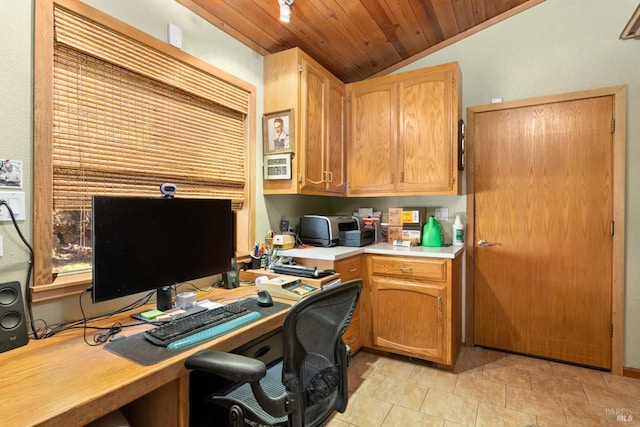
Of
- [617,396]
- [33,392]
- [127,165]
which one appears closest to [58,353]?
[33,392]

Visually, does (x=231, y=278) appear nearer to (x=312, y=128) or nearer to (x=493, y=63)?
(x=312, y=128)

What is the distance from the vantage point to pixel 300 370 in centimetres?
111

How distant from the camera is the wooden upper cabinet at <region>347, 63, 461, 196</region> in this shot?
2643 millimetres

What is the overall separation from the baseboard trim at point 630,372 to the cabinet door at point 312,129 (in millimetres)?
2625

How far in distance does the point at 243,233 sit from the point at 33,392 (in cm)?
160

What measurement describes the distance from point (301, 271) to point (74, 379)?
4.38 feet

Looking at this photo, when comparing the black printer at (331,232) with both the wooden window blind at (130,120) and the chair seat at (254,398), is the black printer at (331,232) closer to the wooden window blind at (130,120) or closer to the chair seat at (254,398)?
the wooden window blind at (130,120)

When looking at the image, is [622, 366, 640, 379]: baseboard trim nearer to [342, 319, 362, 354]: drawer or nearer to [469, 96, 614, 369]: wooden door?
[469, 96, 614, 369]: wooden door

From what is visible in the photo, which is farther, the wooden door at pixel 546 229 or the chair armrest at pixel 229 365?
the wooden door at pixel 546 229

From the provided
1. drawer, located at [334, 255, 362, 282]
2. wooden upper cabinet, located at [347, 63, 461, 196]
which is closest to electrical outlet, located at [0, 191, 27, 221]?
drawer, located at [334, 255, 362, 282]

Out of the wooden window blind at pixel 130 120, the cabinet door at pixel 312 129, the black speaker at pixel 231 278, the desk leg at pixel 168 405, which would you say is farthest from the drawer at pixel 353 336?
the desk leg at pixel 168 405

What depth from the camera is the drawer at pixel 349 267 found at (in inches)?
93.6

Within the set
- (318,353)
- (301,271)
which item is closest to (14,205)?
(318,353)

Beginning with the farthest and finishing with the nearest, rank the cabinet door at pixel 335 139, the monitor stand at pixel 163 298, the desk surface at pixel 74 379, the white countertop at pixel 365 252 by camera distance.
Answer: the cabinet door at pixel 335 139, the white countertop at pixel 365 252, the monitor stand at pixel 163 298, the desk surface at pixel 74 379
